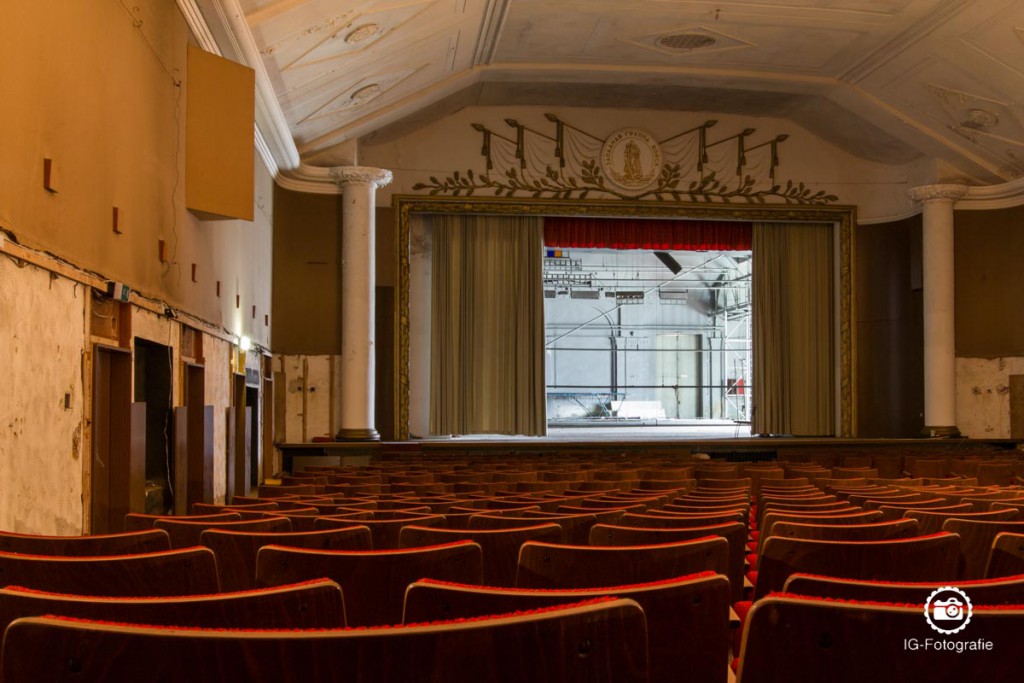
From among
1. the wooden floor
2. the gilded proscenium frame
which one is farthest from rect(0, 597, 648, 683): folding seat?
the gilded proscenium frame

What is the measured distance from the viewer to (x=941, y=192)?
583 inches

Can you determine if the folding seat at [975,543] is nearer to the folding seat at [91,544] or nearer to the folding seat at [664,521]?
the folding seat at [664,521]

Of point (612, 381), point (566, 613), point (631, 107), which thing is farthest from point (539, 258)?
point (566, 613)

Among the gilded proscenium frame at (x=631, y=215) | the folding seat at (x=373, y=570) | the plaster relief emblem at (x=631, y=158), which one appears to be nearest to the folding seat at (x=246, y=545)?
the folding seat at (x=373, y=570)

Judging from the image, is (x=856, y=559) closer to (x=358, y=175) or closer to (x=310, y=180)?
(x=358, y=175)

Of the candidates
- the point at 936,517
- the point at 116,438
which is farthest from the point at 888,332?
the point at 936,517

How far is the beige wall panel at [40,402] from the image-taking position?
4.61m

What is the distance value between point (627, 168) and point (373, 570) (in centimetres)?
1407

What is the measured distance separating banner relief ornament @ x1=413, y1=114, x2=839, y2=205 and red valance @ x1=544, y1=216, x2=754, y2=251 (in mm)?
589

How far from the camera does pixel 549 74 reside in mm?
14188

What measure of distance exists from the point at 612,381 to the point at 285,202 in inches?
531

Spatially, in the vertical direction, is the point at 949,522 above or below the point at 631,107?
below

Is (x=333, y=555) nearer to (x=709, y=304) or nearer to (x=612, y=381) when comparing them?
(x=612, y=381)

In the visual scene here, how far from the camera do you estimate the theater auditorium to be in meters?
1.24
